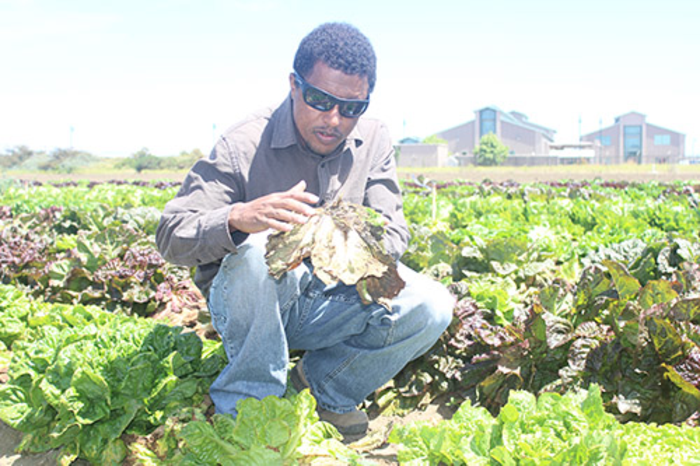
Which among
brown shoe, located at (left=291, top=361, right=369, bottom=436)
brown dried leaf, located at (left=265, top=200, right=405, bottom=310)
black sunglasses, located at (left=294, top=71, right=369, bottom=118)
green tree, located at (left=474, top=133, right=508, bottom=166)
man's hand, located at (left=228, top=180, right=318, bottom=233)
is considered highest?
green tree, located at (left=474, top=133, right=508, bottom=166)

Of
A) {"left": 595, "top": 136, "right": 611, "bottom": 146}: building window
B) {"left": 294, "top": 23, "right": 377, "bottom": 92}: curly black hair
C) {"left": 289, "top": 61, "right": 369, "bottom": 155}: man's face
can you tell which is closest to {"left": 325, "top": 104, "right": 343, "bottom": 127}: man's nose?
{"left": 289, "top": 61, "right": 369, "bottom": 155}: man's face

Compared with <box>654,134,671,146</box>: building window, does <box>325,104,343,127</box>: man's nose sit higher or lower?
lower

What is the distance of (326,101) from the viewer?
103 inches

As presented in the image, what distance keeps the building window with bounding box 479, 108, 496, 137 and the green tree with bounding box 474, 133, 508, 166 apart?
14918mm

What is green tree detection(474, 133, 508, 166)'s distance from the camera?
72.0 m

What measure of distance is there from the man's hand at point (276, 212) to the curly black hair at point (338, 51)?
1.92ft

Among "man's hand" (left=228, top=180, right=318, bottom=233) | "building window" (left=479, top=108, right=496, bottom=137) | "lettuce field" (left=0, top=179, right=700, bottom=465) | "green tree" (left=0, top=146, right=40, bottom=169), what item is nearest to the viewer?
"lettuce field" (left=0, top=179, right=700, bottom=465)

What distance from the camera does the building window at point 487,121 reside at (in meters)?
88.2

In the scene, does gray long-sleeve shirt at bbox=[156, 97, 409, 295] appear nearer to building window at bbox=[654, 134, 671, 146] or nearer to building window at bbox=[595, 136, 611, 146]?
building window at bbox=[595, 136, 611, 146]

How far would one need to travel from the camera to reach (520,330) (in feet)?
10.6

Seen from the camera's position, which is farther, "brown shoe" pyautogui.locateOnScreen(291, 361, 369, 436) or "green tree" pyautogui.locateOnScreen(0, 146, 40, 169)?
"green tree" pyautogui.locateOnScreen(0, 146, 40, 169)

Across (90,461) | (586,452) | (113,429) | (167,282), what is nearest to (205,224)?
(113,429)

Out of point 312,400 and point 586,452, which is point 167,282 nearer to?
point 312,400

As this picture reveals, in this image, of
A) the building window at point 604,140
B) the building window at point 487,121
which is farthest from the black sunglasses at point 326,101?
the building window at point 604,140
